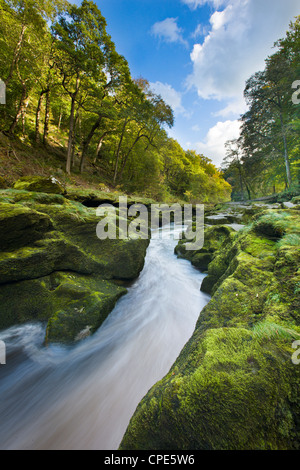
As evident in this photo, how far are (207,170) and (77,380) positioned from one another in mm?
57024

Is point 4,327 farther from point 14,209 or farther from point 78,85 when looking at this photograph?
point 78,85

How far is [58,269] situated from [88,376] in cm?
214

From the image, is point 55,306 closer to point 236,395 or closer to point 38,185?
point 236,395

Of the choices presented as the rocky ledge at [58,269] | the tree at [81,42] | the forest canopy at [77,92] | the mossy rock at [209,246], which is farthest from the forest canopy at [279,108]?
the rocky ledge at [58,269]

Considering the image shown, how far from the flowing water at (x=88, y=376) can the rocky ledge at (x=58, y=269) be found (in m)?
0.30

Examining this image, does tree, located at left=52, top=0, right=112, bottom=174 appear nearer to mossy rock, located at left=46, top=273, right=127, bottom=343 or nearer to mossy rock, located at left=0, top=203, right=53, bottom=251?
mossy rock, located at left=0, top=203, right=53, bottom=251

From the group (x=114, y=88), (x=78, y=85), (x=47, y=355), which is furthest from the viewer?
(x=114, y=88)

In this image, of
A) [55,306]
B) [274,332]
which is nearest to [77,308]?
[55,306]

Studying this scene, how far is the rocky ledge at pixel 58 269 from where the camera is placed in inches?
125

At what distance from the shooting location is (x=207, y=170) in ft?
171

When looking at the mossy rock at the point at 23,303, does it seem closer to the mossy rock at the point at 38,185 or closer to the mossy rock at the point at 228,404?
the mossy rock at the point at 228,404

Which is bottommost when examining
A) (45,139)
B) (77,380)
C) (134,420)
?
(77,380)

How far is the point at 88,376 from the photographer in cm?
284
